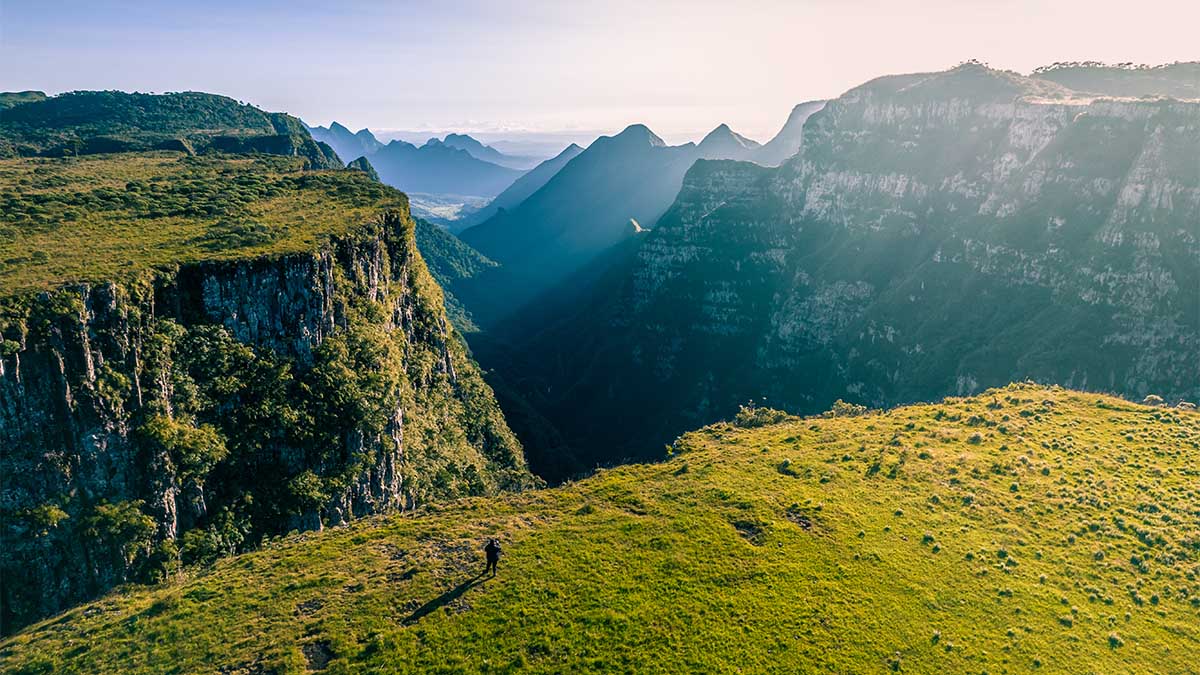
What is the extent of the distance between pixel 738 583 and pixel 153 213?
87680 millimetres

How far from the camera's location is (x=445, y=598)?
38656mm

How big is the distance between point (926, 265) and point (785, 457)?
472 ft

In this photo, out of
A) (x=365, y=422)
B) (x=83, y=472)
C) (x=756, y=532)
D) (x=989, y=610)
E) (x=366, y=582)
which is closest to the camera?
(x=989, y=610)

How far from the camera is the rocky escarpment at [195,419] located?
1865 inches

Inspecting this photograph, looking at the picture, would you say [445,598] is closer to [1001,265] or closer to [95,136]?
[1001,265]

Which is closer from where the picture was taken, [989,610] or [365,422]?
[989,610]

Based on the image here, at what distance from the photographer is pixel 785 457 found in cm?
5862

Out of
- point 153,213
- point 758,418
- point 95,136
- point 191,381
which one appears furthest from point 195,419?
point 95,136

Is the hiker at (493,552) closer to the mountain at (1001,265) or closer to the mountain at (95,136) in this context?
the mountain at (1001,265)

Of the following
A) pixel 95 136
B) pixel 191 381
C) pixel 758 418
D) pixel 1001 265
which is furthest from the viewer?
pixel 95 136

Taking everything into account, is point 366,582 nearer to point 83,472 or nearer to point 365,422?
point 83,472

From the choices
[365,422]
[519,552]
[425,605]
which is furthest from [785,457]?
[365,422]

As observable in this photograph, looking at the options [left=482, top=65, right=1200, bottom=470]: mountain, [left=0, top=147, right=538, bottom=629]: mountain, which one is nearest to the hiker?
[left=0, top=147, right=538, bottom=629]: mountain

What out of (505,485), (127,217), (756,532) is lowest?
(505,485)
